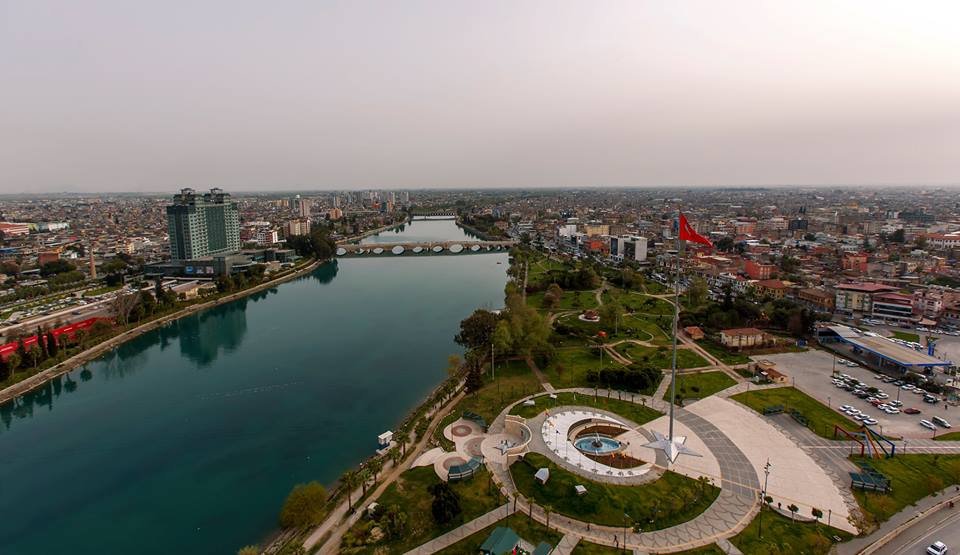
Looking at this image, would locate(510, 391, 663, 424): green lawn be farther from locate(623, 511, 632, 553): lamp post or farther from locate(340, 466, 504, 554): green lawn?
locate(623, 511, 632, 553): lamp post

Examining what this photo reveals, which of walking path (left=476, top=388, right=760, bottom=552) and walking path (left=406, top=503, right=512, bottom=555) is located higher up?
walking path (left=476, top=388, right=760, bottom=552)

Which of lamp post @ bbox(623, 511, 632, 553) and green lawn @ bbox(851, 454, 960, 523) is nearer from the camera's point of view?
lamp post @ bbox(623, 511, 632, 553)

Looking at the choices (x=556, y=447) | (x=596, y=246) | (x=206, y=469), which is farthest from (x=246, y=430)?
(x=596, y=246)

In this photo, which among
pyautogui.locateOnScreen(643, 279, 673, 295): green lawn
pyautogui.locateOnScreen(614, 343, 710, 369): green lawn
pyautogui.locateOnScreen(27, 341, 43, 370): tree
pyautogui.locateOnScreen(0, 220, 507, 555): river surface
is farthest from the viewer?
pyautogui.locateOnScreen(643, 279, 673, 295): green lawn

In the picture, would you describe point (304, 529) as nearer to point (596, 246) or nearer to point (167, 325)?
point (167, 325)

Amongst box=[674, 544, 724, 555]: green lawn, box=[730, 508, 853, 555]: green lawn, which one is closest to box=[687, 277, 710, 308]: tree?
box=[730, 508, 853, 555]: green lawn

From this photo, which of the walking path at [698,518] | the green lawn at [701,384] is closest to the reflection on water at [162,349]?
the walking path at [698,518]

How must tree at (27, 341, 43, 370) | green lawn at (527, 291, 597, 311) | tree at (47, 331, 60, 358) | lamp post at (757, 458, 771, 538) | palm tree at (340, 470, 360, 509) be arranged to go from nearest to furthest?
1. lamp post at (757, 458, 771, 538)
2. palm tree at (340, 470, 360, 509)
3. tree at (27, 341, 43, 370)
4. tree at (47, 331, 60, 358)
5. green lawn at (527, 291, 597, 311)
